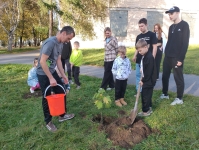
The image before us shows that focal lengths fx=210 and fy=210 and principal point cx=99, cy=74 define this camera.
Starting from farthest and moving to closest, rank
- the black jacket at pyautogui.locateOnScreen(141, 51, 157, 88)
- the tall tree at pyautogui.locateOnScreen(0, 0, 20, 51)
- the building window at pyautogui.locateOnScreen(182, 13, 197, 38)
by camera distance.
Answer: the tall tree at pyautogui.locateOnScreen(0, 0, 20, 51) → the building window at pyautogui.locateOnScreen(182, 13, 197, 38) → the black jacket at pyautogui.locateOnScreen(141, 51, 157, 88)

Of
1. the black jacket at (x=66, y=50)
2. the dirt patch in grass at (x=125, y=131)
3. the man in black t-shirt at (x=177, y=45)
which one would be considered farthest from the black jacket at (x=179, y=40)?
the black jacket at (x=66, y=50)

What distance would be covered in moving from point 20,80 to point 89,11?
417 inches

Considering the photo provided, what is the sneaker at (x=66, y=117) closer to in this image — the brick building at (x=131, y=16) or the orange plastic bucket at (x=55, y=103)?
the orange plastic bucket at (x=55, y=103)

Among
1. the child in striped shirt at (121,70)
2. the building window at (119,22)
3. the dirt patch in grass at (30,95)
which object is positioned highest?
the building window at (119,22)

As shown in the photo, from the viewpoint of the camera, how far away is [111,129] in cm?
361

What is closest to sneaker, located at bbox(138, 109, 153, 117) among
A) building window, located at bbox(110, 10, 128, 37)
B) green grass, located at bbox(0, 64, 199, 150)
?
green grass, located at bbox(0, 64, 199, 150)

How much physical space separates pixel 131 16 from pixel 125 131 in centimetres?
1898

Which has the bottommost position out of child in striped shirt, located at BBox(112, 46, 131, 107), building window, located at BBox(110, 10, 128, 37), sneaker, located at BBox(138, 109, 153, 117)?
sneaker, located at BBox(138, 109, 153, 117)

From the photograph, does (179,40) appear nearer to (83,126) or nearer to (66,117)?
(83,126)

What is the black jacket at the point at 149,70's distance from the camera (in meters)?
3.97

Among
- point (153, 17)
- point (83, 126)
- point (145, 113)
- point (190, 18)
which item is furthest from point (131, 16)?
point (83, 126)

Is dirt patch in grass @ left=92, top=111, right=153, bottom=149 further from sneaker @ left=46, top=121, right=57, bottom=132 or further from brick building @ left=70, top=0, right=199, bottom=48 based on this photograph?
brick building @ left=70, top=0, right=199, bottom=48

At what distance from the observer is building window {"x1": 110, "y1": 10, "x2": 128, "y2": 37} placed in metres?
20.4

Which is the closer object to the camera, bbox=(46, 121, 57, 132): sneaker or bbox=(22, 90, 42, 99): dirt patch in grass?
bbox=(46, 121, 57, 132): sneaker
